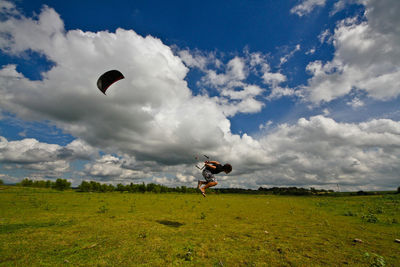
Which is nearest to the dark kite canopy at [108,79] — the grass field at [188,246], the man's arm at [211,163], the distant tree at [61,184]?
the man's arm at [211,163]

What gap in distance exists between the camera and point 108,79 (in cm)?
1402

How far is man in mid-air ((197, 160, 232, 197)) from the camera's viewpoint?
13.3 meters

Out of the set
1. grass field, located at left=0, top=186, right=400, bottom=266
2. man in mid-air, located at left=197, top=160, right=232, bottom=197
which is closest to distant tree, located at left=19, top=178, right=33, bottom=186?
grass field, located at left=0, top=186, right=400, bottom=266

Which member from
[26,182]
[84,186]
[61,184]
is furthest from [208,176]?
[26,182]

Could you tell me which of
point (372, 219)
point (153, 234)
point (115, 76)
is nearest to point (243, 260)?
point (153, 234)

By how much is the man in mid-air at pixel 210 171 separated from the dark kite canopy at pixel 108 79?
8.71 meters

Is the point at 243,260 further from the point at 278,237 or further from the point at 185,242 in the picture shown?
the point at 278,237

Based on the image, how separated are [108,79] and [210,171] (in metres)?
9.78

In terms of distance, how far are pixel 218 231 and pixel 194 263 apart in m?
5.35

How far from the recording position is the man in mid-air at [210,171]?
43.7 ft

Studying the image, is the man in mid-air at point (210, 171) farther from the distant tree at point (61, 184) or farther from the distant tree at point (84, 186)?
the distant tree at point (84, 186)

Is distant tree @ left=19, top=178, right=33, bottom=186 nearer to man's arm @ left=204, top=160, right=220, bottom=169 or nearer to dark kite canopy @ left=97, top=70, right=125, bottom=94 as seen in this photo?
dark kite canopy @ left=97, top=70, right=125, bottom=94

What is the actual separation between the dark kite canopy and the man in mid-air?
8712 millimetres

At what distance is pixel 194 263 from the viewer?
7398mm
